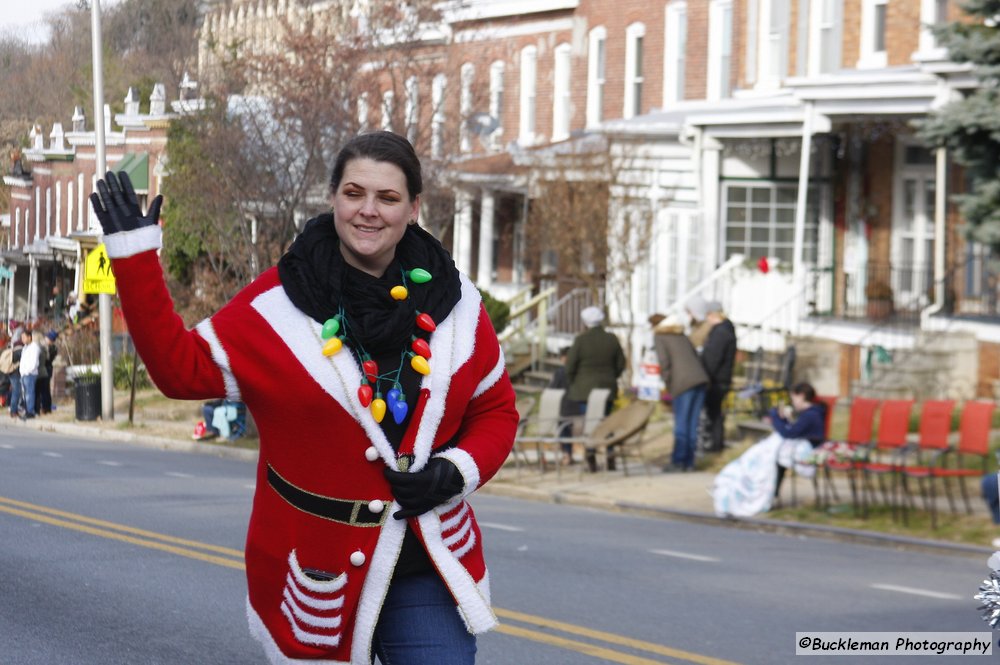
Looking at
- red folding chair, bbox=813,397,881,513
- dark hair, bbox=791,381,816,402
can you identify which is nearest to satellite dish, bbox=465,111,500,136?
red folding chair, bbox=813,397,881,513

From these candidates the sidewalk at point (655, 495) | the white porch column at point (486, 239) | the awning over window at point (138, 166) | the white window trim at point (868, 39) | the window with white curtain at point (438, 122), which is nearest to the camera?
the sidewalk at point (655, 495)

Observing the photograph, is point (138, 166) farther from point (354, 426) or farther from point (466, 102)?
point (354, 426)

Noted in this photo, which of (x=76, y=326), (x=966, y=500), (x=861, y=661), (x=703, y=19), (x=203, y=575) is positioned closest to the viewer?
(x=861, y=661)

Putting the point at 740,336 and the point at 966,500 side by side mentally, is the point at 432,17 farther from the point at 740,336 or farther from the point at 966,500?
the point at 966,500

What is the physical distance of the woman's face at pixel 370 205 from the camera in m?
4.34

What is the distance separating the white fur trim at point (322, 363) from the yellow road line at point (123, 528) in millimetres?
7383

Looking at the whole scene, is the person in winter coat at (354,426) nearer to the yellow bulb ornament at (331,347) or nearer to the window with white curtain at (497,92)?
the yellow bulb ornament at (331,347)

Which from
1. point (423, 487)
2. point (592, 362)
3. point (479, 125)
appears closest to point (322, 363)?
point (423, 487)

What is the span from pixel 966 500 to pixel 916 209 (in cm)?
1076

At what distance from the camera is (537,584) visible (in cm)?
1092

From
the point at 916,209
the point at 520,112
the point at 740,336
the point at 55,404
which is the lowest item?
the point at 55,404

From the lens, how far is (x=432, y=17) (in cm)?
2748

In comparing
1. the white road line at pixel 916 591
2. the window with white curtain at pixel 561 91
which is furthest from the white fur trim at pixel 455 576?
the window with white curtain at pixel 561 91

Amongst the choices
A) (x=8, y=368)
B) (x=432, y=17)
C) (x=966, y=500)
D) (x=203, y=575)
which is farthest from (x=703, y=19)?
(x=203, y=575)
